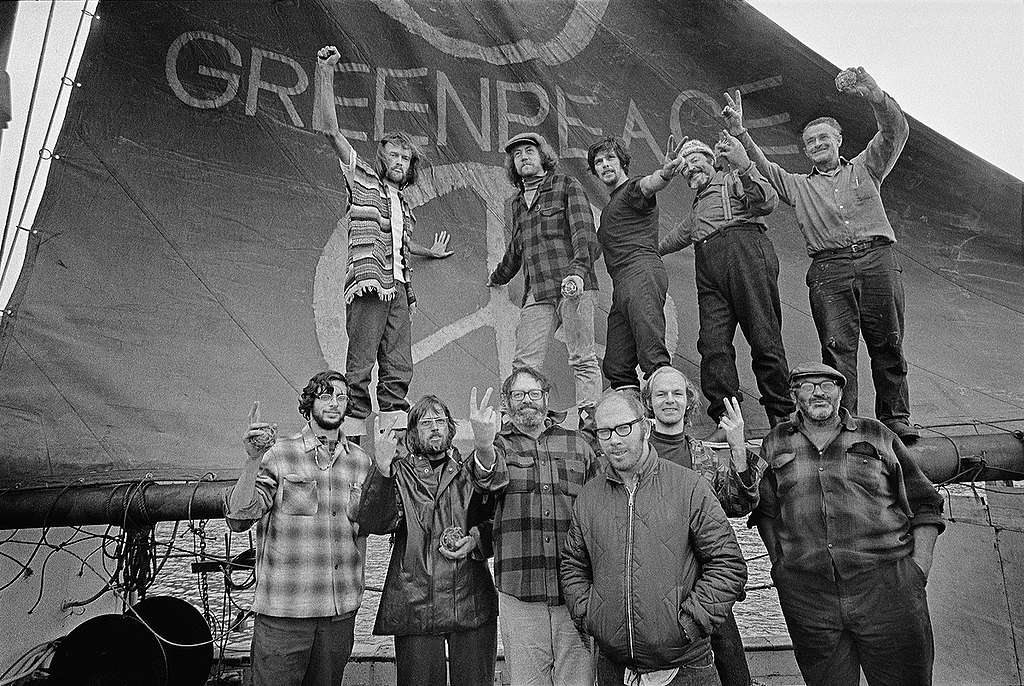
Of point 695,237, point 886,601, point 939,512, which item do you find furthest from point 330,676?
point 695,237

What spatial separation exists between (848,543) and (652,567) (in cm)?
106

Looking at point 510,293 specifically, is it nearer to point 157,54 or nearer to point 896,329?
point 896,329

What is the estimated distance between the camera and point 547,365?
4.71 m

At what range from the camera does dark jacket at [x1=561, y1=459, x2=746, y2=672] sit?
239cm

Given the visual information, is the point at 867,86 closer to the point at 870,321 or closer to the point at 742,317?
the point at 870,321

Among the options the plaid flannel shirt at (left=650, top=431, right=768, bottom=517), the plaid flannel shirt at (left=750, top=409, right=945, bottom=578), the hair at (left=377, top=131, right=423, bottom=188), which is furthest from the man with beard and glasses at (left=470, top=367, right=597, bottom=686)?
the hair at (left=377, top=131, right=423, bottom=188)

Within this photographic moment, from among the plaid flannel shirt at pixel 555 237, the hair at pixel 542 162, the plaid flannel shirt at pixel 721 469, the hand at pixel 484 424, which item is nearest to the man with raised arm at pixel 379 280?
the hair at pixel 542 162

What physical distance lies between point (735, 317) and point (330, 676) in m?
2.78

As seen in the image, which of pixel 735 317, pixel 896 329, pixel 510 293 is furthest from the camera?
pixel 510 293

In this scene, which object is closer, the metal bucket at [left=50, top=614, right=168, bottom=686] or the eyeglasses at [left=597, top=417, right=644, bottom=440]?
the eyeglasses at [left=597, top=417, right=644, bottom=440]

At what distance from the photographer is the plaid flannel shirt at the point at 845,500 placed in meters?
2.98

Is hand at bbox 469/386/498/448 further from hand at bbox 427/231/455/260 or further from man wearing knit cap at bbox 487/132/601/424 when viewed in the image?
hand at bbox 427/231/455/260

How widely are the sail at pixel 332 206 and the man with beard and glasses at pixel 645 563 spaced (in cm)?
212

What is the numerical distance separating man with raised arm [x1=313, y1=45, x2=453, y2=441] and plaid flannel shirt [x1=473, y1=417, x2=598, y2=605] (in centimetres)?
114
